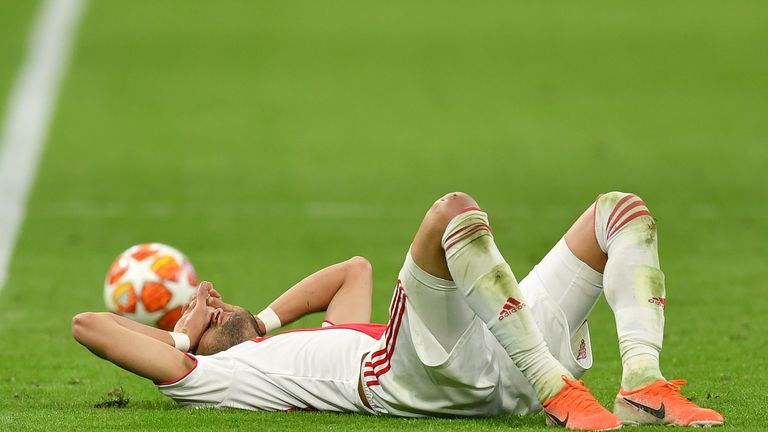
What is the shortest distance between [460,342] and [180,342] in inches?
55.5

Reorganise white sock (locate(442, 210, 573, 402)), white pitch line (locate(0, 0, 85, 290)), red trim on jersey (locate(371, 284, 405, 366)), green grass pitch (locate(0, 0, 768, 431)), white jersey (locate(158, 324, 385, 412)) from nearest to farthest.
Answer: white sock (locate(442, 210, 573, 402))
red trim on jersey (locate(371, 284, 405, 366))
white jersey (locate(158, 324, 385, 412))
green grass pitch (locate(0, 0, 768, 431))
white pitch line (locate(0, 0, 85, 290))

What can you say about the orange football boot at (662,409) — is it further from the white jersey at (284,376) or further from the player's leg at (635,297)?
the white jersey at (284,376)

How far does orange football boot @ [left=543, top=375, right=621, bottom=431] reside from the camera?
5607 millimetres

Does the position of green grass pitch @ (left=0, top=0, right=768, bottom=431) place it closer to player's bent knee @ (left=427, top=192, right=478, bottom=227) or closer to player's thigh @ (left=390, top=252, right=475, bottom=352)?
player's thigh @ (left=390, top=252, right=475, bottom=352)

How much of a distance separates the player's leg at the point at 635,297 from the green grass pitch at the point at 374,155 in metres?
0.42

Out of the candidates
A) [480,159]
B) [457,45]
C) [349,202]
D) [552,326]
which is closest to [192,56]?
[457,45]

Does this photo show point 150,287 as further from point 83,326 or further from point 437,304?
point 437,304

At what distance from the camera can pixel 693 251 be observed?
1298 cm

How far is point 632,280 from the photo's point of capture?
5.98 m

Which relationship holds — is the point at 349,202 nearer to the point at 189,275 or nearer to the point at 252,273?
the point at 252,273

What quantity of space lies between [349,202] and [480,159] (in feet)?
9.74

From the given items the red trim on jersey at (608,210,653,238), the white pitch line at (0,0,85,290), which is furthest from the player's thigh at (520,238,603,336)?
the white pitch line at (0,0,85,290)

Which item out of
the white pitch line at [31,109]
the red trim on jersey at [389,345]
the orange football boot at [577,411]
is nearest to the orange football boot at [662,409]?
the orange football boot at [577,411]

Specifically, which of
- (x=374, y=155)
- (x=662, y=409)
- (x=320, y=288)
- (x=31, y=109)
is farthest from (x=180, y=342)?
(x=31, y=109)
